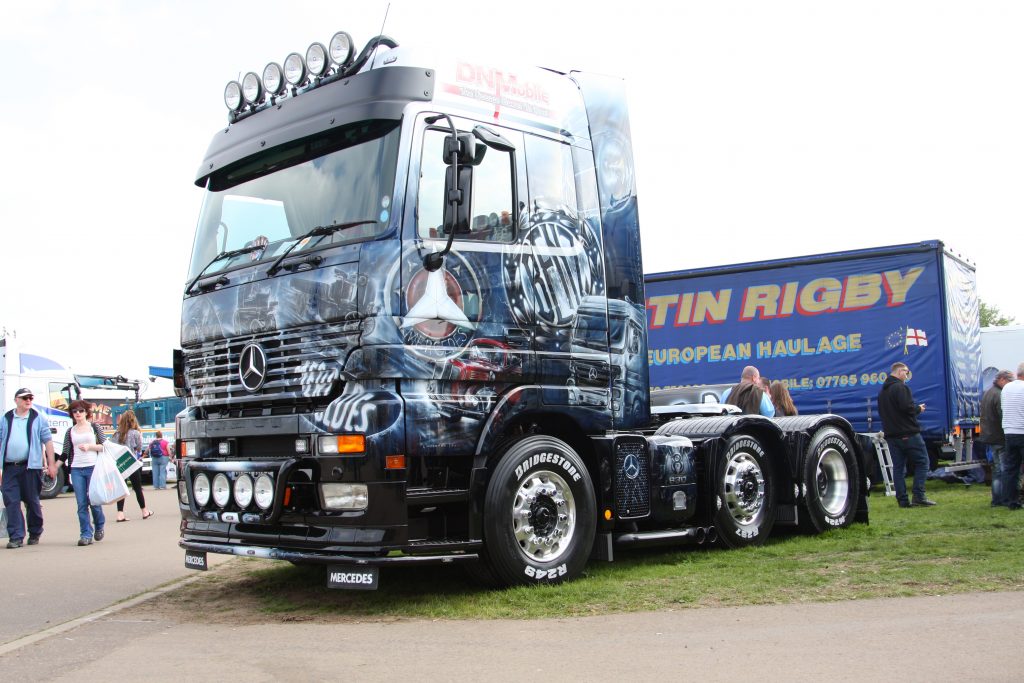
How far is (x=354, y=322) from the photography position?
20.6ft

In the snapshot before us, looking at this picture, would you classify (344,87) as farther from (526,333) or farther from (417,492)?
(417,492)

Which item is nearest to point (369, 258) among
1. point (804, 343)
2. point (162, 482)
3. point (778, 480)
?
point (778, 480)

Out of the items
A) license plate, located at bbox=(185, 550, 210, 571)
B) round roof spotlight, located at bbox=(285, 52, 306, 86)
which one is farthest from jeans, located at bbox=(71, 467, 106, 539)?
round roof spotlight, located at bbox=(285, 52, 306, 86)

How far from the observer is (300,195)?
22.8ft

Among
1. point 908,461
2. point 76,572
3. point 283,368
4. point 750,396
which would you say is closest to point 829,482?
point 750,396

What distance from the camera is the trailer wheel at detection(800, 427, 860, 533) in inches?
366

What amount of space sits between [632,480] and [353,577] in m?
2.41

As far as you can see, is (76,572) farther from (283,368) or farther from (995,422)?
(995,422)

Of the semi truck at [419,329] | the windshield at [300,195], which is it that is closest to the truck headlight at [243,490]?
the semi truck at [419,329]

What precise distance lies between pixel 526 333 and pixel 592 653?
2.48m

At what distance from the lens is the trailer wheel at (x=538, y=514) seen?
6625 millimetres

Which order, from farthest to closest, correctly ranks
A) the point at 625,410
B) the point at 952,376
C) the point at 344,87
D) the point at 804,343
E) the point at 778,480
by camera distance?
the point at 804,343
the point at 952,376
the point at 778,480
the point at 625,410
the point at 344,87

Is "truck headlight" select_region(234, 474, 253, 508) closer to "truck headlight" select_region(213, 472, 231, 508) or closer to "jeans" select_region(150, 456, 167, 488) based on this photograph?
"truck headlight" select_region(213, 472, 231, 508)

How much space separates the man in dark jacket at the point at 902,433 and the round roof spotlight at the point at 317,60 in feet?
27.8
